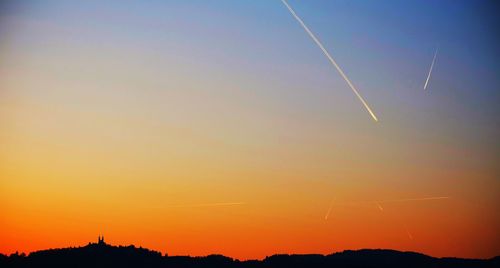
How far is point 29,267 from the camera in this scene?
652 ft

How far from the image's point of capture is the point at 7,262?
193750 mm

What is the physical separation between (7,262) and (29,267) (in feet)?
22.3
